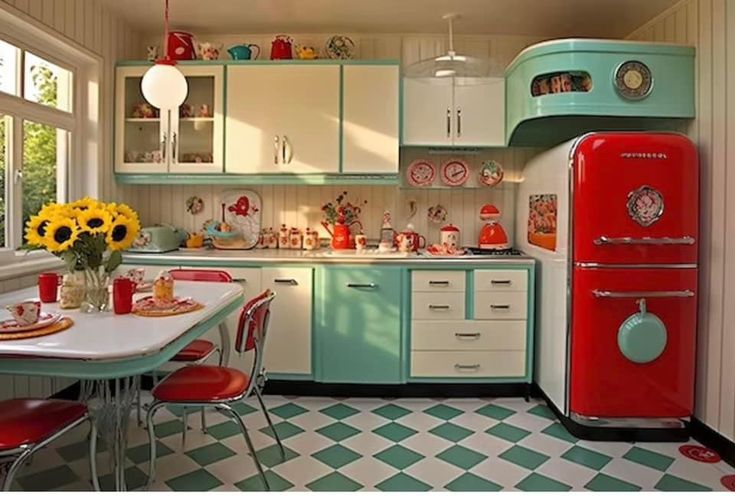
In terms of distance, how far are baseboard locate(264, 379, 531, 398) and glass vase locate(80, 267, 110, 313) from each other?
1.43m

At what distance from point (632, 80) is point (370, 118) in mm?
1522

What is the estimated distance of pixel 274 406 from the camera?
307cm

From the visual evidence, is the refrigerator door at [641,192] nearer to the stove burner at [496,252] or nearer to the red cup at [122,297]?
the stove burner at [496,252]

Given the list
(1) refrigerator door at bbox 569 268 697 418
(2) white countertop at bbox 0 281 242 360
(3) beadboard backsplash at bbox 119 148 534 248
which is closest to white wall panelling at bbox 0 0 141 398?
(3) beadboard backsplash at bbox 119 148 534 248

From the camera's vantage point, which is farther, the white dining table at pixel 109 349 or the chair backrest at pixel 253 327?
the chair backrest at pixel 253 327

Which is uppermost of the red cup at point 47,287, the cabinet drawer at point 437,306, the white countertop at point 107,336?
the red cup at point 47,287

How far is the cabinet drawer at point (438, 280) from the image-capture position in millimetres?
3188

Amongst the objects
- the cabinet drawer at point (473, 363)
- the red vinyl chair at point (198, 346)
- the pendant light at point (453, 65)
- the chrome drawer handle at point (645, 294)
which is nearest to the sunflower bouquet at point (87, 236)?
the red vinyl chair at point (198, 346)

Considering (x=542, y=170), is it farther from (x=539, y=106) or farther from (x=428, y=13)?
(x=428, y=13)

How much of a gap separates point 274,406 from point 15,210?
5.78 ft

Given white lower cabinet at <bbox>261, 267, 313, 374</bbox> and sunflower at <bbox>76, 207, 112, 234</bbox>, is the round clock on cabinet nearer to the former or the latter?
white lower cabinet at <bbox>261, 267, 313, 374</bbox>

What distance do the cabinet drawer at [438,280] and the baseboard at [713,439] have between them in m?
1.39

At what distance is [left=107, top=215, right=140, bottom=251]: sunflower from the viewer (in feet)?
6.53

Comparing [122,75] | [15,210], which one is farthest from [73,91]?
[15,210]
